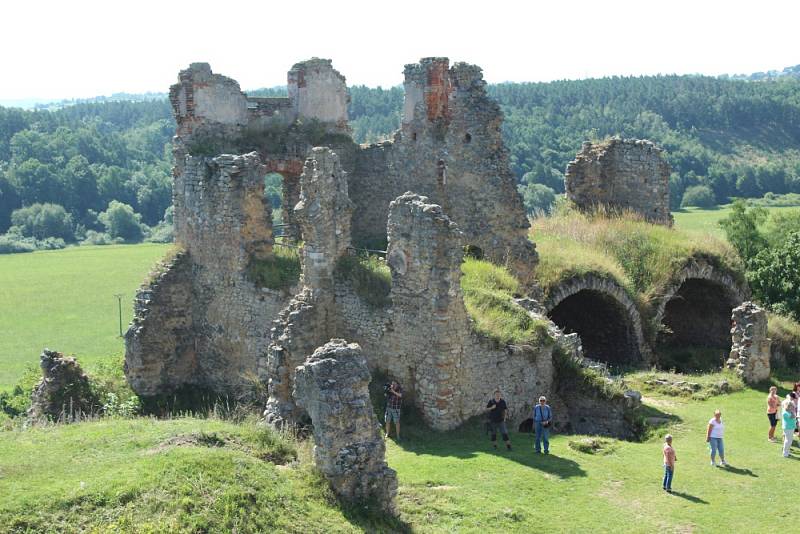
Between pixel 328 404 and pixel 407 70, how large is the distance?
43.2 feet

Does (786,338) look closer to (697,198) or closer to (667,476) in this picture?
(667,476)

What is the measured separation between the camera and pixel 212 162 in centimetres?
2175

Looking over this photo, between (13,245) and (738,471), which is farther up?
(738,471)

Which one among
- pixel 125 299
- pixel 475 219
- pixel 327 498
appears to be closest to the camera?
pixel 327 498

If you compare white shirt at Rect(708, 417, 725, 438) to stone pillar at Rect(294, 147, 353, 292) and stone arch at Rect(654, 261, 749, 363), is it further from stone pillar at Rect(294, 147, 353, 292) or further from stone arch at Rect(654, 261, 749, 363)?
stone arch at Rect(654, 261, 749, 363)

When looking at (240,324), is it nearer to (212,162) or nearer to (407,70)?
(212,162)

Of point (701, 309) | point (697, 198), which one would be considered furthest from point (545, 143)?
point (701, 309)

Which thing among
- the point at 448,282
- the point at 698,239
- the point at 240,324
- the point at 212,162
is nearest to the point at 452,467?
the point at 448,282

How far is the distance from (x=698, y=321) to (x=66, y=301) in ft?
160

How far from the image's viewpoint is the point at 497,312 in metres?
19.1

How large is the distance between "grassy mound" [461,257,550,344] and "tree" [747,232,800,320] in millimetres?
10410

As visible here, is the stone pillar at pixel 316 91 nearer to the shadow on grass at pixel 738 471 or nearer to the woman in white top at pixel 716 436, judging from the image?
the woman in white top at pixel 716 436

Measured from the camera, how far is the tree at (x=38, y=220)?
8898 centimetres

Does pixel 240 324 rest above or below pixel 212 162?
below
